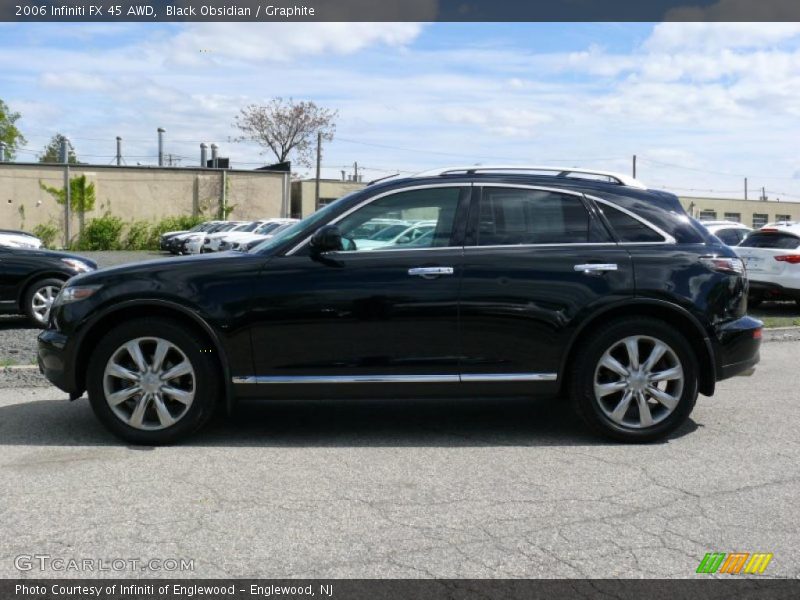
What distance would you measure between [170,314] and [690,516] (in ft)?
11.2

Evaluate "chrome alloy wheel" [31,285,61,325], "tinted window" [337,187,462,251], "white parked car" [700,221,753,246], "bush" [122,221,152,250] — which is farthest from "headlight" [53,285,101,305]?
"bush" [122,221,152,250]

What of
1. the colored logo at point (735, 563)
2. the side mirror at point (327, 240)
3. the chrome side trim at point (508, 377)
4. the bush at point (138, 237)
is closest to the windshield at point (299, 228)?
the side mirror at point (327, 240)

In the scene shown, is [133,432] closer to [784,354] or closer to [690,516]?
[690,516]

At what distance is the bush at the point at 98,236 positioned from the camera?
49.1 m

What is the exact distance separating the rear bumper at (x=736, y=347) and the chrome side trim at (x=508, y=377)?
1.13 meters

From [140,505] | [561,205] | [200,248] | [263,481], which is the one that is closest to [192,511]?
[140,505]

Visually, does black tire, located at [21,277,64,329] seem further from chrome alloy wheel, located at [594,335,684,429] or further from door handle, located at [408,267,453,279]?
chrome alloy wheel, located at [594,335,684,429]

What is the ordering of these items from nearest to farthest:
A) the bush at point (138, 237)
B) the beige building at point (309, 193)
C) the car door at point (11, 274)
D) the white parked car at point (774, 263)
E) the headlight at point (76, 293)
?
the headlight at point (76, 293) → the car door at point (11, 274) → the white parked car at point (774, 263) → the bush at point (138, 237) → the beige building at point (309, 193)

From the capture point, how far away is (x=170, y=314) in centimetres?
591

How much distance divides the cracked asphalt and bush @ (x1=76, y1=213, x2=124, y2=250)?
44.5 m

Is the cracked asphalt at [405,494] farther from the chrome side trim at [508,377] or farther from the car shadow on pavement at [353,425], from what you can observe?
the chrome side trim at [508,377]

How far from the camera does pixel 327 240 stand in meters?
5.79

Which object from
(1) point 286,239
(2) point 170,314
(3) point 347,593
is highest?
(1) point 286,239

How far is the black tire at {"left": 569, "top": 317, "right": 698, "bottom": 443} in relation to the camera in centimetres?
585
